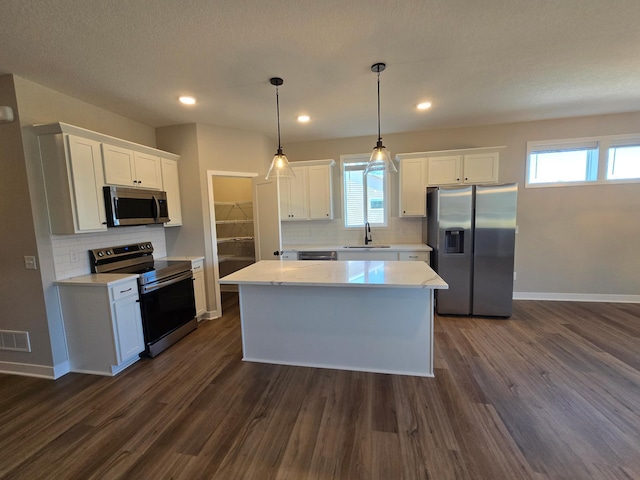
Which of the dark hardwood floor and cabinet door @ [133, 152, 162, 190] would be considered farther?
cabinet door @ [133, 152, 162, 190]

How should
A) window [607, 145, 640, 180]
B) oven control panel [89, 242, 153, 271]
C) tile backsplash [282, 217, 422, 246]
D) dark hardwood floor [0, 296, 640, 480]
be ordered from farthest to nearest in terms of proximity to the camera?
tile backsplash [282, 217, 422, 246] → window [607, 145, 640, 180] → oven control panel [89, 242, 153, 271] → dark hardwood floor [0, 296, 640, 480]

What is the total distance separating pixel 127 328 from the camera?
2582 millimetres

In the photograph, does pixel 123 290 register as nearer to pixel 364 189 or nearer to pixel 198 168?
pixel 198 168

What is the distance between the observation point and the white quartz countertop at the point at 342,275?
7.12 feet

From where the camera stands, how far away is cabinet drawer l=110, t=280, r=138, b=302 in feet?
8.11

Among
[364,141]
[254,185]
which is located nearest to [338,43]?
[254,185]

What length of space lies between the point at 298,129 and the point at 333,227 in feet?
5.67

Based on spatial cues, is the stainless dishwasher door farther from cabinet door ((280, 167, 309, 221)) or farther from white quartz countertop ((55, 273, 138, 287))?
white quartz countertop ((55, 273, 138, 287))

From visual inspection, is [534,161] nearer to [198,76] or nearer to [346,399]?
[346,399]

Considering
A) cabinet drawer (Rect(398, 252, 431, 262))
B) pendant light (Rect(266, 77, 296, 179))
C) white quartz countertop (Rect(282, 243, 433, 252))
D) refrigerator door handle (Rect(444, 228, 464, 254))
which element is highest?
pendant light (Rect(266, 77, 296, 179))

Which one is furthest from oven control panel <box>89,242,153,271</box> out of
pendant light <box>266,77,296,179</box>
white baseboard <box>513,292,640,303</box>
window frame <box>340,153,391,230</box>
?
white baseboard <box>513,292,640,303</box>

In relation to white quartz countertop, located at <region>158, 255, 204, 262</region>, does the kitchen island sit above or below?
below

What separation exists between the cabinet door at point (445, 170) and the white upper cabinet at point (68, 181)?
4.21 m

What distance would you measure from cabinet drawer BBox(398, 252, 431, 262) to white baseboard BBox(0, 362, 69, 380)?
4.07 metres
